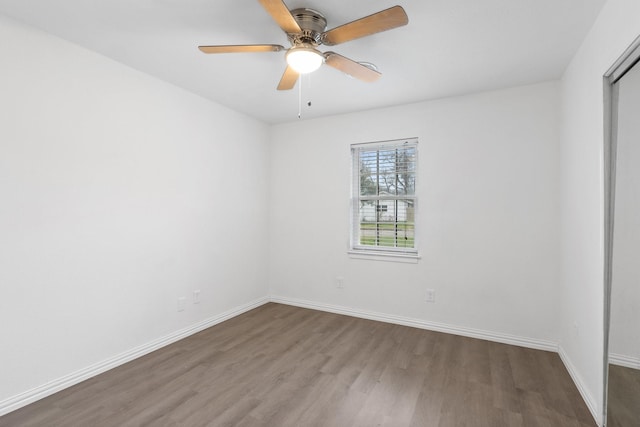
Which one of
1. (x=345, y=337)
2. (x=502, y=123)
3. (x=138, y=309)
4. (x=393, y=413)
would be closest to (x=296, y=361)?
(x=345, y=337)

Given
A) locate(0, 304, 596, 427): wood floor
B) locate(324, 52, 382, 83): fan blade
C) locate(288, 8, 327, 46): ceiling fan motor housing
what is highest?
locate(288, 8, 327, 46): ceiling fan motor housing

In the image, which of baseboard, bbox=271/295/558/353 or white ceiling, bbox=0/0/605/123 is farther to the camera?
baseboard, bbox=271/295/558/353

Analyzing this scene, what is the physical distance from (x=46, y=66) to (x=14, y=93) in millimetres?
296

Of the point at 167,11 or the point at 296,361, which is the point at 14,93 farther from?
the point at 296,361

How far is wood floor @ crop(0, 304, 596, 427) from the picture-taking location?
1.99 m

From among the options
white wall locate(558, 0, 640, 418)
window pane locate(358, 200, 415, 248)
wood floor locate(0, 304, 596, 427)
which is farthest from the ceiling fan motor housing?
wood floor locate(0, 304, 596, 427)

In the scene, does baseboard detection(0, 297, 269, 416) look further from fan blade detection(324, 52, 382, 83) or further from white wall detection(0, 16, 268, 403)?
fan blade detection(324, 52, 382, 83)

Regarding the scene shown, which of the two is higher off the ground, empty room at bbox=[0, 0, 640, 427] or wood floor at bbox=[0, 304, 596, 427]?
empty room at bbox=[0, 0, 640, 427]

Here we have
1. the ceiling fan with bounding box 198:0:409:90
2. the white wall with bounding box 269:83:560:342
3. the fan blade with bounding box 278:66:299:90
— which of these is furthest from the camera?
the white wall with bounding box 269:83:560:342

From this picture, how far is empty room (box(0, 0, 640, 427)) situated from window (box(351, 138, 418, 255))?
24 mm

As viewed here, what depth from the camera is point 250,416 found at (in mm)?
2012

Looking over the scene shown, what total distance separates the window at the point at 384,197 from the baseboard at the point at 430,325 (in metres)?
0.75

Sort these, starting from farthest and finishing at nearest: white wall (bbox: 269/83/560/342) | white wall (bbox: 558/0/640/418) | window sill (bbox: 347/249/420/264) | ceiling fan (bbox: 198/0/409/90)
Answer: window sill (bbox: 347/249/420/264) → white wall (bbox: 269/83/560/342) → white wall (bbox: 558/0/640/418) → ceiling fan (bbox: 198/0/409/90)

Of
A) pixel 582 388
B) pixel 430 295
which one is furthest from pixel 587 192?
pixel 430 295
